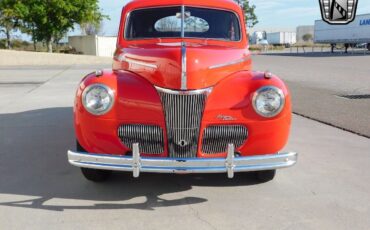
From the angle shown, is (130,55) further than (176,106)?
Yes

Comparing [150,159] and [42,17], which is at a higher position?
[42,17]

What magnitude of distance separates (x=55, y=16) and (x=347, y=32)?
2801cm

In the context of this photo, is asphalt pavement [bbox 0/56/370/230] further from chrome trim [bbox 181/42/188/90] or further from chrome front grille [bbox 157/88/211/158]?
chrome trim [bbox 181/42/188/90]

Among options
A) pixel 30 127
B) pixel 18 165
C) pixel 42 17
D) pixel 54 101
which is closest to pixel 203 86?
pixel 18 165

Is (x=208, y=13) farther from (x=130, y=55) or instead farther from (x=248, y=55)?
(x=130, y=55)

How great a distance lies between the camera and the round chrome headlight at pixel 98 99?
371cm

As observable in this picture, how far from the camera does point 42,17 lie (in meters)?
32.9

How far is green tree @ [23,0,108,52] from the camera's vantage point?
32.7 m

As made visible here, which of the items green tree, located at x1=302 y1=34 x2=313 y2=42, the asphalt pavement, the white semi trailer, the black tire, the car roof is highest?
green tree, located at x1=302 y1=34 x2=313 y2=42

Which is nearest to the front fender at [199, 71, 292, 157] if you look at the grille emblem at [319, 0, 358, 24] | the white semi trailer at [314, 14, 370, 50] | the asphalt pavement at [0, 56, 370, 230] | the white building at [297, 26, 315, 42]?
the asphalt pavement at [0, 56, 370, 230]

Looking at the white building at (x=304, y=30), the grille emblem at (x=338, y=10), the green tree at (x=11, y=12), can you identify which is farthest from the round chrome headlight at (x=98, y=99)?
the white building at (x=304, y=30)

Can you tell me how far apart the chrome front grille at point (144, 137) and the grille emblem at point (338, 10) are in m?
5.35

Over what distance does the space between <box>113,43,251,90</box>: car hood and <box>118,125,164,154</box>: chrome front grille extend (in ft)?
1.36

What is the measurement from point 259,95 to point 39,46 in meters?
42.2
